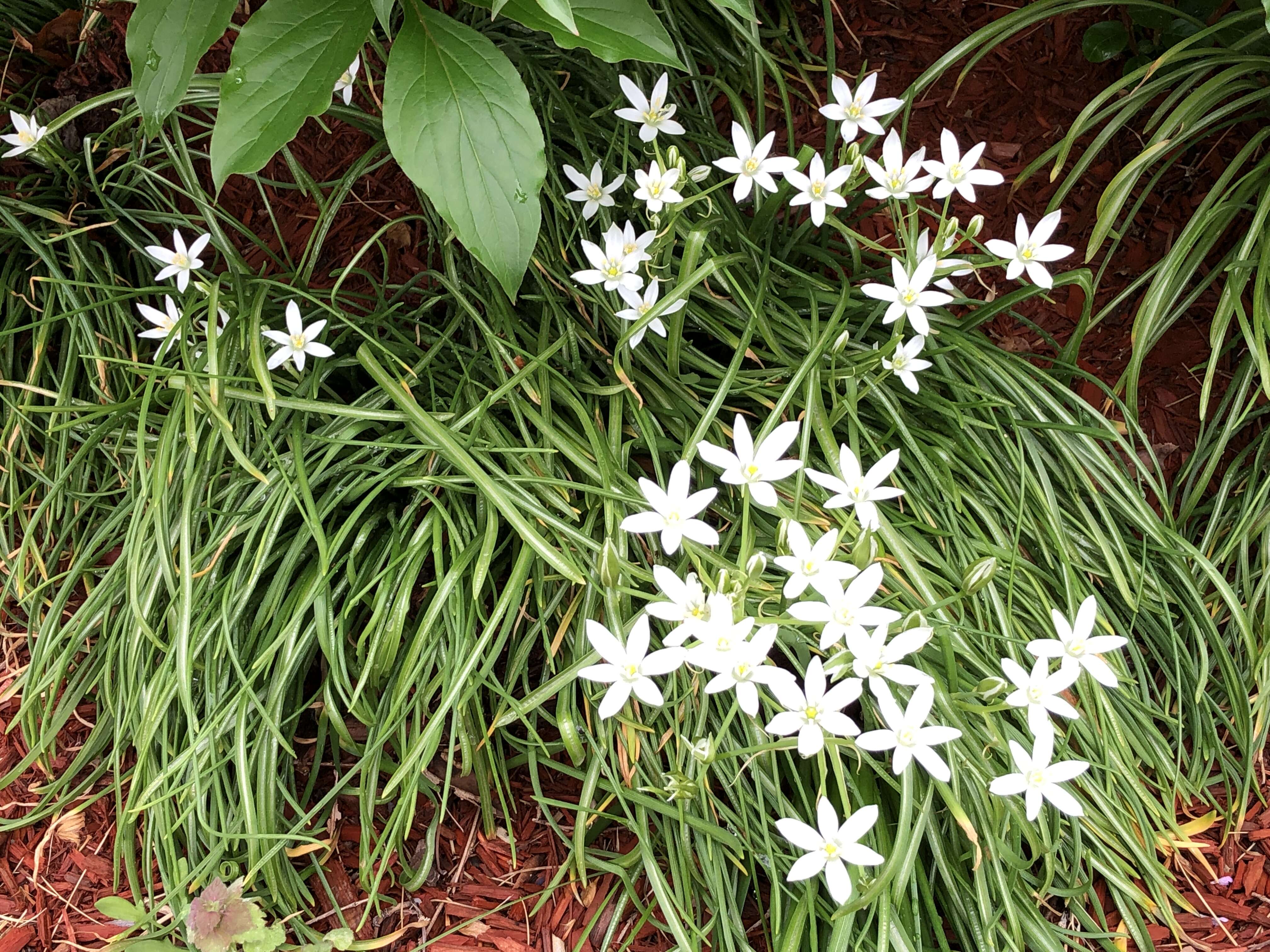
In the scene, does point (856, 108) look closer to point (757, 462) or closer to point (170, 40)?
point (757, 462)

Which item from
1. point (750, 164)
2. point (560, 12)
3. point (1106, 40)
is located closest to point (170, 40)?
point (560, 12)

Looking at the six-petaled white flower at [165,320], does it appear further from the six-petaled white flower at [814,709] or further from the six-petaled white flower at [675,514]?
the six-petaled white flower at [814,709]

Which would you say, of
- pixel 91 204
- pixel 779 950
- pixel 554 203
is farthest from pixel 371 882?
pixel 91 204

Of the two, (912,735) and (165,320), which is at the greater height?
(165,320)

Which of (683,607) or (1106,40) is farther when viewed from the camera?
(1106,40)

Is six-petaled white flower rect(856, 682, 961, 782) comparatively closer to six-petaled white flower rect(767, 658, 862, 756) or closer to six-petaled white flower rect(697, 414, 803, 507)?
six-petaled white flower rect(767, 658, 862, 756)

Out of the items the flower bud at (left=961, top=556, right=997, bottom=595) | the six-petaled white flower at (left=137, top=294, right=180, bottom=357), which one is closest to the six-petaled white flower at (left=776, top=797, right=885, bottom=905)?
the flower bud at (left=961, top=556, right=997, bottom=595)
